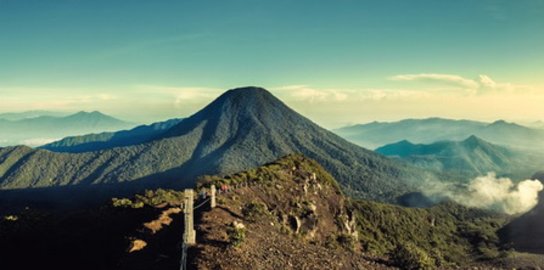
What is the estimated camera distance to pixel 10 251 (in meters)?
32.1

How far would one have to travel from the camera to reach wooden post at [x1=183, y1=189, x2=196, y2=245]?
24203mm

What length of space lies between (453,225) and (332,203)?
13123 centimetres

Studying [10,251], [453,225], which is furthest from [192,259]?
[453,225]

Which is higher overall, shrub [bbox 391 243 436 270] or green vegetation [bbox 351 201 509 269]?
shrub [bbox 391 243 436 270]

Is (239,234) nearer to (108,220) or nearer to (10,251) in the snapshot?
(108,220)

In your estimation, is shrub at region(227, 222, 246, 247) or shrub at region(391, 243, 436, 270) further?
shrub at region(391, 243, 436, 270)

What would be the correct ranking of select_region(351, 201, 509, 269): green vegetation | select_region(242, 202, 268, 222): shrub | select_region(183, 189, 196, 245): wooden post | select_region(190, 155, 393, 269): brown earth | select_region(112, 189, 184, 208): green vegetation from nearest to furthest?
select_region(183, 189, 196, 245): wooden post, select_region(190, 155, 393, 269): brown earth, select_region(242, 202, 268, 222): shrub, select_region(112, 189, 184, 208): green vegetation, select_region(351, 201, 509, 269): green vegetation

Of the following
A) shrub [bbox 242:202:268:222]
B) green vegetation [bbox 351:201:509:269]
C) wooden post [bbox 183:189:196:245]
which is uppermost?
wooden post [bbox 183:189:196:245]

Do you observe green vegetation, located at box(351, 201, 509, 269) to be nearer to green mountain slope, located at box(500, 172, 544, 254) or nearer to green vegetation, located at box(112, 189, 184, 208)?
green mountain slope, located at box(500, 172, 544, 254)

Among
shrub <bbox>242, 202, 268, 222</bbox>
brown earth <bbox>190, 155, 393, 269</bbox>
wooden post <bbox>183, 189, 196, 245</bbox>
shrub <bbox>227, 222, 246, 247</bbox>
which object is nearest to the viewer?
wooden post <bbox>183, 189, 196, 245</bbox>

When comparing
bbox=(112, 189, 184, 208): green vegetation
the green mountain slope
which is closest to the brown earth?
bbox=(112, 189, 184, 208): green vegetation

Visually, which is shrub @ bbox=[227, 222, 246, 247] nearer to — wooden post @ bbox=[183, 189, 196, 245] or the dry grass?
wooden post @ bbox=[183, 189, 196, 245]

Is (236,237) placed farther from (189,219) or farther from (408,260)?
(408,260)

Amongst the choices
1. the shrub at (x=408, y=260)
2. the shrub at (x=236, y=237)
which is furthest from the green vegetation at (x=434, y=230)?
the shrub at (x=236, y=237)
